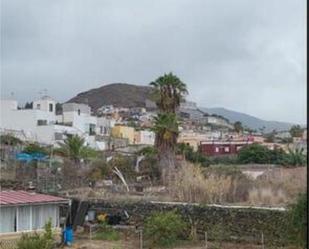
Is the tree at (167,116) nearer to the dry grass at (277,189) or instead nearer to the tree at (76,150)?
the tree at (76,150)

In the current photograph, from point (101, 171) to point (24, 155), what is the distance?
574 cm

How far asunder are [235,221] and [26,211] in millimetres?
6921

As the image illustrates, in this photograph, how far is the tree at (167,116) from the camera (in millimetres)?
33694

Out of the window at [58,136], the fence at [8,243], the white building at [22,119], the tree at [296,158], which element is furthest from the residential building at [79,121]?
the fence at [8,243]

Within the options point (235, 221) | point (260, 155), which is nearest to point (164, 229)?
point (235, 221)

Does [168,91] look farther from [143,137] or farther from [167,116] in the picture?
[143,137]

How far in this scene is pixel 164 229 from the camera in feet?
61.5

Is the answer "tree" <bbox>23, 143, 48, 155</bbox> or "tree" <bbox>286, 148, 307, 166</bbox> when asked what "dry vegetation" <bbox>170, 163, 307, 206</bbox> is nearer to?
"tree" <bbox>23, 143, 48, 155</bbox>

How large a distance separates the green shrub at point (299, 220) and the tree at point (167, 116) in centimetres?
1792

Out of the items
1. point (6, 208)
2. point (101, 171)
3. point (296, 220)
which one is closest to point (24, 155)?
point (101, 171)

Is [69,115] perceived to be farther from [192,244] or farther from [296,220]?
[296,220]

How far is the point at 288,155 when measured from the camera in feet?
155

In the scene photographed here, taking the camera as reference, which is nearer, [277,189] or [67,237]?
[67,237]

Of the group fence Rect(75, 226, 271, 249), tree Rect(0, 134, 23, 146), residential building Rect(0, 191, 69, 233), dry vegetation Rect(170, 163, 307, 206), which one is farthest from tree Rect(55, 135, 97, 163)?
fence Rect(75, 226, 271, 249)
